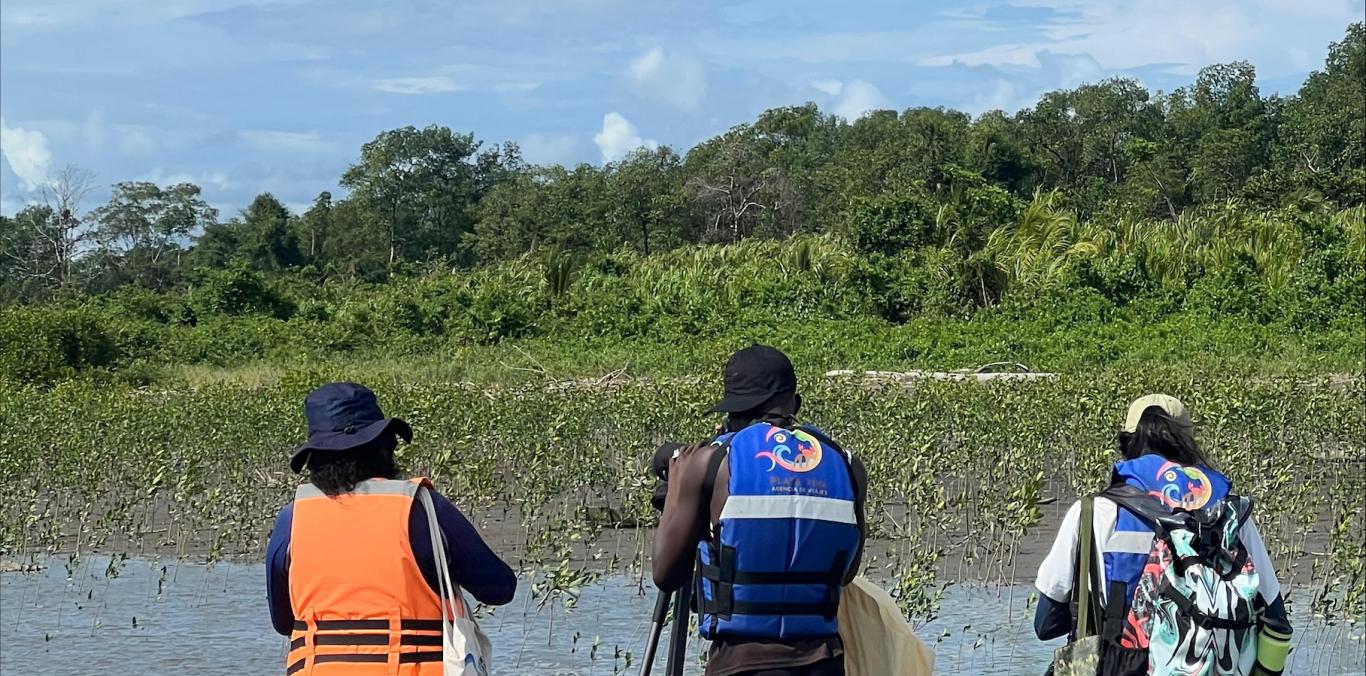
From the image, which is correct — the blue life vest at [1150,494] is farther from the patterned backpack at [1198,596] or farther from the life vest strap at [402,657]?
the life vest strap at [402,657]

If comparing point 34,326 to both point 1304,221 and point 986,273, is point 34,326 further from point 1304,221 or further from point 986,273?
point 1304,221

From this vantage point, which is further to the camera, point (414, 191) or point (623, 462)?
point (414, 191)

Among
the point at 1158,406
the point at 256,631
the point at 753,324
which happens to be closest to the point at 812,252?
the point at 753,324

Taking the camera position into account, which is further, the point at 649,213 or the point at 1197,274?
the point at 649,213

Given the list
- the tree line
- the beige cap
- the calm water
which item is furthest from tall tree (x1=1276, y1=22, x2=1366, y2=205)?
the beige cap

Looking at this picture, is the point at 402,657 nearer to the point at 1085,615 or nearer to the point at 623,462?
the point at 1085,615

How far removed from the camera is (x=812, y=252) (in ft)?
95.8

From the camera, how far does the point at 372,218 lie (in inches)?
1900

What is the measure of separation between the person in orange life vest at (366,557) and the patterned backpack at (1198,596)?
1356 millimetres

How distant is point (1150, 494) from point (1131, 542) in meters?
0.11

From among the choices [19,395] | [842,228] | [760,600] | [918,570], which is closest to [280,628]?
[760,600]

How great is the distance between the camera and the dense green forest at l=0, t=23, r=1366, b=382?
2388 cm

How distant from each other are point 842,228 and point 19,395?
16.5m

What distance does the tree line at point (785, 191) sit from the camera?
32188mm
